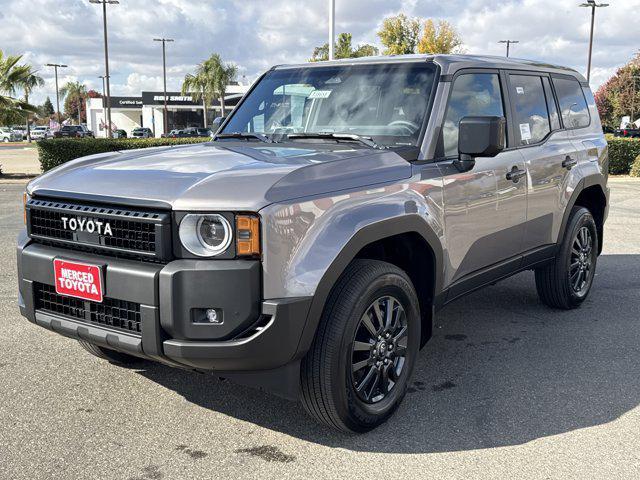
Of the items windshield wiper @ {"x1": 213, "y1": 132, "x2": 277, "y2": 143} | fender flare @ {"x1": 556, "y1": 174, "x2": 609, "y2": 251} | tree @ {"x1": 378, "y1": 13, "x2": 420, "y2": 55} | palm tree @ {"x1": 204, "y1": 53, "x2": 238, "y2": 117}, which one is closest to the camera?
windshield wiper @ {"x1": 213, "y1": 132, "x2": 277, "y2": 143}

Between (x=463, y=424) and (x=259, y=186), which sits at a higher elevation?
(x=259, y=186)

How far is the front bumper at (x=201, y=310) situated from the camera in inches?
109

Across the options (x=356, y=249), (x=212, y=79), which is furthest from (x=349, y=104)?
(x=212, y=79)

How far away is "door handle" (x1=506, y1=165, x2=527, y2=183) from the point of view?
14.4 feet

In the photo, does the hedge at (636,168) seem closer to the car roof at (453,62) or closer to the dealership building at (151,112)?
the car roof at (453,62)

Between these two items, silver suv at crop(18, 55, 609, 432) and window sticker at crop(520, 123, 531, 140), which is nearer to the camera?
silver suv at crop(18, 55, 609, 432)

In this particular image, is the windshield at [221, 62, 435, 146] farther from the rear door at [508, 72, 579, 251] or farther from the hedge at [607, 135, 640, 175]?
the hedge at [607, 135, 640, 175]

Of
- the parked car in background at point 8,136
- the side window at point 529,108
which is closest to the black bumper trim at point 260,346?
the side window at point 529,108

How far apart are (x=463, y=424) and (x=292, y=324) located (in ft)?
4.03

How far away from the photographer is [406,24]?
41281 mm

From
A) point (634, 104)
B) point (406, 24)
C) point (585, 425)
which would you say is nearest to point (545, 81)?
point (585, 425)

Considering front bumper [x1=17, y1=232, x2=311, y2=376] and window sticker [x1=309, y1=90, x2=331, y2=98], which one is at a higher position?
window sticker [x1=309, y1=90, x2=331, y2=98]

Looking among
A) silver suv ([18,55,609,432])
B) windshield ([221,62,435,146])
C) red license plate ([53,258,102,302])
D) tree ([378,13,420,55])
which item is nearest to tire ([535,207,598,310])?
silver suv ([18,55,609,432])

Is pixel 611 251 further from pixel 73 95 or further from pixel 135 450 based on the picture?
pixel 73 95
